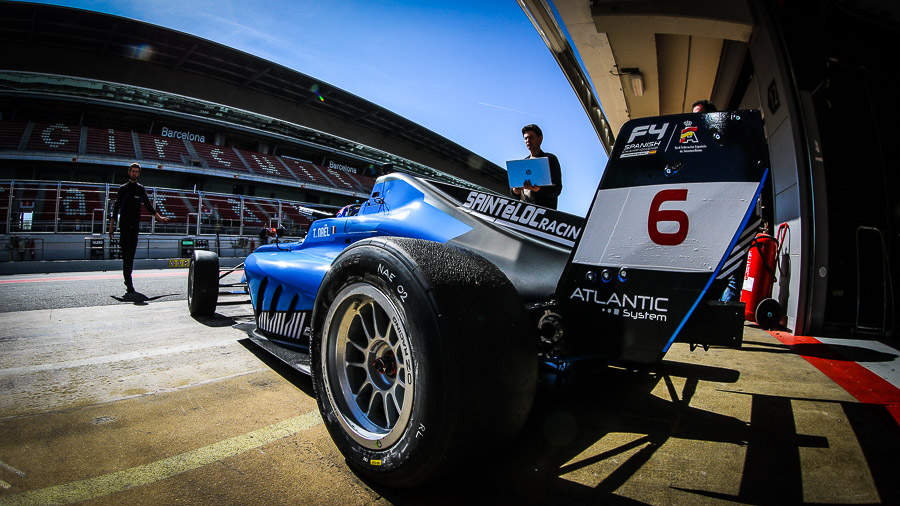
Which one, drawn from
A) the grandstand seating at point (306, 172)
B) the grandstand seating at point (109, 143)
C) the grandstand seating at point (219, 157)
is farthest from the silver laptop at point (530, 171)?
the grandstand seating at point (306, 172)

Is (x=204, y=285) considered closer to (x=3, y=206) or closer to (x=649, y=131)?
(x=649, y=131)

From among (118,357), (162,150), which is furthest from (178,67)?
(118,357)

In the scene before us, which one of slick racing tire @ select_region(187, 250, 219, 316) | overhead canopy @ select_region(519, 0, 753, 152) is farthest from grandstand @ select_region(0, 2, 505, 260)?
overhead canopy @ select_region(519, 0, 753, 152)

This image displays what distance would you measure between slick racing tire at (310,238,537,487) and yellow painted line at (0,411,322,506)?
1.08ft

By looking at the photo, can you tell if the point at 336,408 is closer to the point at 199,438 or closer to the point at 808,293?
the point at 199,438

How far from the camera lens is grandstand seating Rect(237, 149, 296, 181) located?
3047 cm

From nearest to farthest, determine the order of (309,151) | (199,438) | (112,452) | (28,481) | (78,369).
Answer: (28,481)
(112,452)
(199,438)
(78,369)
(309,151)

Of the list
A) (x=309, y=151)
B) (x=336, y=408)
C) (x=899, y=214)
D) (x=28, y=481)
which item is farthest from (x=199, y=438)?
(x=309, y=151)

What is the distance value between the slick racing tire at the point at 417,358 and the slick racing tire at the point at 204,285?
10.5ft

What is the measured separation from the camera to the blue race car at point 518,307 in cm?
121

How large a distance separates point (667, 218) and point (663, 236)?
0.23 ft

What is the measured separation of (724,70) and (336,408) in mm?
9644

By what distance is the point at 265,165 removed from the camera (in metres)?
31.3

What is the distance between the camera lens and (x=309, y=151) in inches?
1420
